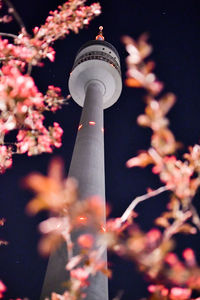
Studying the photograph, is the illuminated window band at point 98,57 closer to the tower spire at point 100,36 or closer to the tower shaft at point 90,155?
the tower shaft at point 90,155

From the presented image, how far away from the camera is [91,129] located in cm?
1590

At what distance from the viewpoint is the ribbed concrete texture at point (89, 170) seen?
9062 mm

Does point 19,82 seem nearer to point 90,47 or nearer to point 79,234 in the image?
point 79,234

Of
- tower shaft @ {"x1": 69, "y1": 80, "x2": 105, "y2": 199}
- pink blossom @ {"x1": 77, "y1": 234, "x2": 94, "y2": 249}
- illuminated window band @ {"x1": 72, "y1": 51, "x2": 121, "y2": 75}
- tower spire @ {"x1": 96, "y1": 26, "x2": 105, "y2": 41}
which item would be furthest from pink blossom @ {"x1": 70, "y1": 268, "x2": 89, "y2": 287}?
tower spire @ {"x1": 96, "y1": 26, "x2": 105, "y2": 41}

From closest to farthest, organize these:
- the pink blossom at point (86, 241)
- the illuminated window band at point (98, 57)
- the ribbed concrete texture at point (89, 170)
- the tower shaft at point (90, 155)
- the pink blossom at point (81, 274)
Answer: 1. the pink blossom at point (81, 274)
2. the ribbed concrete texture at point (89, 170)
3. the pink blossom at point (86, 241)
4. the tower shaft at point (90, 155)
5. the illuminated window band at point (98, 57)

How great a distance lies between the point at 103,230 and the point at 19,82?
7.85 m

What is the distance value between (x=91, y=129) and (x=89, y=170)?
3.67 m

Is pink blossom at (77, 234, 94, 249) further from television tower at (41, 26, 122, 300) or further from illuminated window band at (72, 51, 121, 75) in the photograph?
illuminated window band at (72, 51, 121, 75)

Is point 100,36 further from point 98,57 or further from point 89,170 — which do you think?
point 89,170

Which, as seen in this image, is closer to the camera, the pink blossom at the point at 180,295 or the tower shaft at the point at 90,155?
the pink blossom at the point at 180,295

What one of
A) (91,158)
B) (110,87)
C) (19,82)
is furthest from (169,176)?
(110,87)

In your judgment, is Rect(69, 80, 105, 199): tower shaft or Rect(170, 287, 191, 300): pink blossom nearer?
Rect(170, 287, 191, 300): pink blossom

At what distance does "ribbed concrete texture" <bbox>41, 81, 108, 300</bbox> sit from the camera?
906 centimetres

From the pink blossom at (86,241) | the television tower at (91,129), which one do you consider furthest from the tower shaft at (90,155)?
the pink blossom at (86,241)
